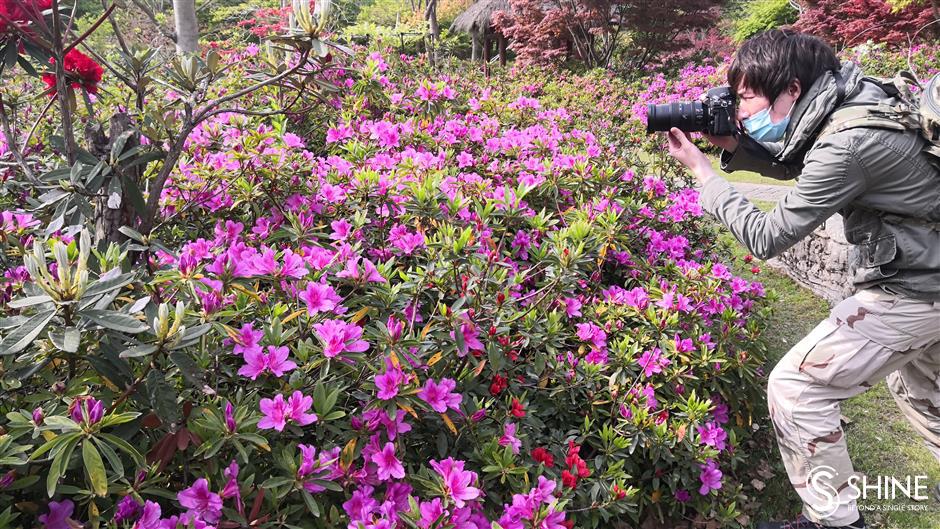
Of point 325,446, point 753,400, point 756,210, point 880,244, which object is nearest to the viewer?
point 325,446

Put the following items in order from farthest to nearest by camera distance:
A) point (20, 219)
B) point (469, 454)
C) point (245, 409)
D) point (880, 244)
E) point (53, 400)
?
point (880, 244), point (20, 219), point (469, 454), point (245, 409), point (53, 400)

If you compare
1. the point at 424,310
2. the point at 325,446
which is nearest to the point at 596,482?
the point at 424,310

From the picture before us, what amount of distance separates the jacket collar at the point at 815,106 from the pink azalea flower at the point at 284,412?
5.14 feet

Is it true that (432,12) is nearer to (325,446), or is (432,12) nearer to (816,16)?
(816,16)

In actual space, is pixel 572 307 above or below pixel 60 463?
below

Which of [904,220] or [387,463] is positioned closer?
[387,463]

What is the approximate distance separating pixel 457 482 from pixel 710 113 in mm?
1498

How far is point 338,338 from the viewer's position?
51.8 inches

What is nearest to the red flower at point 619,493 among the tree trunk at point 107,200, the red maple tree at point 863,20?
the tree trunk at point 107,200

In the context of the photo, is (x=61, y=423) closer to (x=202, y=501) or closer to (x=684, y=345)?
(x=202, y=501)

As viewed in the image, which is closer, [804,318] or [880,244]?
[880,244]

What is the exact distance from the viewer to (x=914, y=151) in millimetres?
1676

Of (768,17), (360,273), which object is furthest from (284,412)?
(768,17)

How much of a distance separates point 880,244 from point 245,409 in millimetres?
1776
